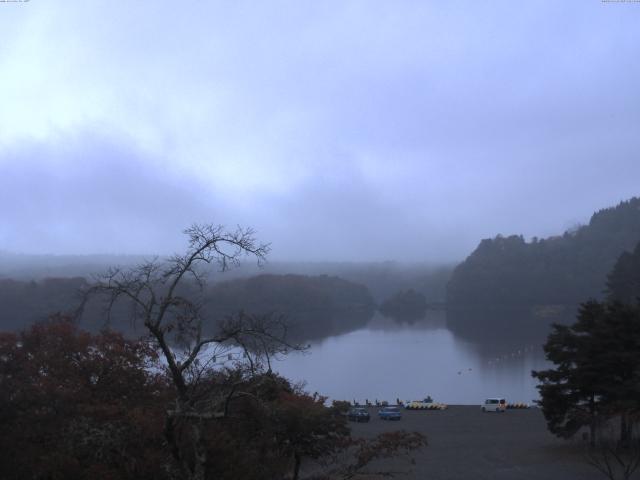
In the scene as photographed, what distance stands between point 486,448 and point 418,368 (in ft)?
59.6

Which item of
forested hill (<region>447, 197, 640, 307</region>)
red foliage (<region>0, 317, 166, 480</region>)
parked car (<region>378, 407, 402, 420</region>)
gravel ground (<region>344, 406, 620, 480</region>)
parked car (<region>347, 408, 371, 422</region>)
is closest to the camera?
red foliage (<region>0, 317, 166, 480</region>)

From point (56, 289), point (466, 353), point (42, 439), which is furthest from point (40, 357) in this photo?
point (56, 289)

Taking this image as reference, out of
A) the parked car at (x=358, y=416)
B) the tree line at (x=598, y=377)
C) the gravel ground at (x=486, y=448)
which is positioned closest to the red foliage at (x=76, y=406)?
the gravel ground at (x=486, y=448)

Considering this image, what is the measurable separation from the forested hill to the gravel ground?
63674mm

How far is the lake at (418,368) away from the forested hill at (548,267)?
36236 millimetres

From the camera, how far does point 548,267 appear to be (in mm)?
83000

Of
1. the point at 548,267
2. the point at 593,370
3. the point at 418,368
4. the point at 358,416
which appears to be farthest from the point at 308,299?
the point at 593,370

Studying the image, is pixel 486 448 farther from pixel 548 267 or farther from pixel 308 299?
pixel 548 267

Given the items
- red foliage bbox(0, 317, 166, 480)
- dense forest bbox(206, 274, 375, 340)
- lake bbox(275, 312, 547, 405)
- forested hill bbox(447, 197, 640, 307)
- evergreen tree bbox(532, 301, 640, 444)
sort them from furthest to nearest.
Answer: forested hill bbox(447, 197, 640, 307), dense forest bbox(206, 274, 375, 340), lake bbox(275, 312, 547, 405), evergreen tree bbox(532, 301, 640, 444), red foliage bbox(0, 317, 166, 480)

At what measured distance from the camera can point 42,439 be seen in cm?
618

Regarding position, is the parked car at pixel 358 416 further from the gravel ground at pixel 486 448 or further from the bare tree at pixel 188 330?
the bare tree at pixel 188 330

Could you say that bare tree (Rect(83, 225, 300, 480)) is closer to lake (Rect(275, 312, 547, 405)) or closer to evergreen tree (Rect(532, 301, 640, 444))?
evergreen tree (Rect(532, 301, 640, 444))

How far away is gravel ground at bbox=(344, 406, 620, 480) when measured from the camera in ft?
33.4

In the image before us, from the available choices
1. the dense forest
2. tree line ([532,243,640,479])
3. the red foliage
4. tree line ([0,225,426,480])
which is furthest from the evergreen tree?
the dense forest
